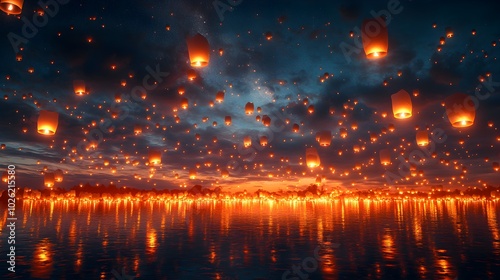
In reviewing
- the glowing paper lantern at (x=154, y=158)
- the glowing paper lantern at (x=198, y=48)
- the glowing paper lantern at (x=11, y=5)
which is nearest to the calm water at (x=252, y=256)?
the glowing paper lantern at (x=154, y=158)

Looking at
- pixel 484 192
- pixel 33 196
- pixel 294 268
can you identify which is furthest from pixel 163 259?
pixel 484 192

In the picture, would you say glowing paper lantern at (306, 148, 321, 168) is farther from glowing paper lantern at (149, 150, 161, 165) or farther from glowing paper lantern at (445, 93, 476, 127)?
glowing paper lantern at (149, 150, 161, 165)

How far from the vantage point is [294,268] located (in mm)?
12305

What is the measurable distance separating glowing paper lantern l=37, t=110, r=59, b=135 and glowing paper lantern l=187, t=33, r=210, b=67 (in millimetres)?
6733

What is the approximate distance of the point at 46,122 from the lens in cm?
1472

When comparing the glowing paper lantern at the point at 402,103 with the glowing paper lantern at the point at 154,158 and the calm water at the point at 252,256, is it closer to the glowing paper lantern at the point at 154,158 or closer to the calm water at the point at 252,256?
the calm water at the point at 252,256

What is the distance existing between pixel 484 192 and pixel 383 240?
212 m

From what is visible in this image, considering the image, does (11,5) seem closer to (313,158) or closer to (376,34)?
(376,34)

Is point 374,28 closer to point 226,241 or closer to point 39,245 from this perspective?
point 226,241

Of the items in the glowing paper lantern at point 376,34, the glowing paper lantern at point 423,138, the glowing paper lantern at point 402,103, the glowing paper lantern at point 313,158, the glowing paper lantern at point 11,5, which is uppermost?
the glowing paper lantern at point 11,5

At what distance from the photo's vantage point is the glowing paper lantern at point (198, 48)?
39.6 ft

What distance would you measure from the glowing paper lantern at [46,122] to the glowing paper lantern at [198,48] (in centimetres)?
673

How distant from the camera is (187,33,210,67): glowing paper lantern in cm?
1208

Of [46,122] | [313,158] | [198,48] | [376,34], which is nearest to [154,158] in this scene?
[46,122]
